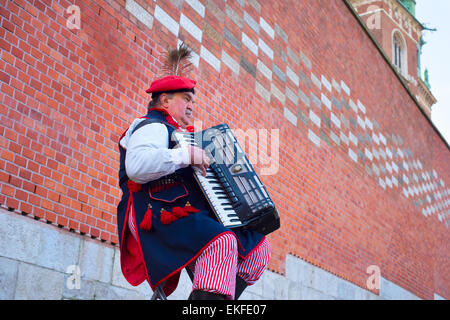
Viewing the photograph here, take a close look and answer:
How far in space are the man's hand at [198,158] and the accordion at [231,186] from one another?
5cm

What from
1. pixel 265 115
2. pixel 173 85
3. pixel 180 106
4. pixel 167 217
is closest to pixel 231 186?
pixel 167 217

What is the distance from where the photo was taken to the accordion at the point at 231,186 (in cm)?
257

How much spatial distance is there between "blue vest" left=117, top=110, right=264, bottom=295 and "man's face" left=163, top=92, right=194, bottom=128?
13 cm

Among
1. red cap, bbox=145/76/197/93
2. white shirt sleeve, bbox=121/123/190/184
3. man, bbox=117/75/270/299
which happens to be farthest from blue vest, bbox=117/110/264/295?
red cap, bbox=145/76/197/93

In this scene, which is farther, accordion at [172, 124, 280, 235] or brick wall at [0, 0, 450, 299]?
brick wall at [0, 0, 450, 299]

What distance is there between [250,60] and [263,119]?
2.43ft

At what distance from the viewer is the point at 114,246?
168 inches

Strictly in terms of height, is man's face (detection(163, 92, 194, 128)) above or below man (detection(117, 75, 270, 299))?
above

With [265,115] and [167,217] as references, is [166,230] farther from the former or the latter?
[265,115]

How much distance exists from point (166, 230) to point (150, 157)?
347mm

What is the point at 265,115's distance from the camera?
264 inches

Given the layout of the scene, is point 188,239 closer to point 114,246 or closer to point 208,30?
point 114,246

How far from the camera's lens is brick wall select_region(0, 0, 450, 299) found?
3789mm

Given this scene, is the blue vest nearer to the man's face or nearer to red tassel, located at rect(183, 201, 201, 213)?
red tassel, located at rect(183, 201, 201, 213)
